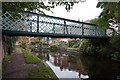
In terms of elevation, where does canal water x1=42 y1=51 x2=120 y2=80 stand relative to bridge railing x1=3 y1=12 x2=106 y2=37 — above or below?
below

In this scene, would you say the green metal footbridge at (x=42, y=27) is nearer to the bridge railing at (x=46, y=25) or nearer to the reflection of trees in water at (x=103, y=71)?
the bridge railing at (x=46, y=25)

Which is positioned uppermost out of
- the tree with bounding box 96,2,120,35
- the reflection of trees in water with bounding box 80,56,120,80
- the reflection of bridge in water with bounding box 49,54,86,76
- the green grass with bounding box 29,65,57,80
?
the tree with bounding box 96,2,120,35

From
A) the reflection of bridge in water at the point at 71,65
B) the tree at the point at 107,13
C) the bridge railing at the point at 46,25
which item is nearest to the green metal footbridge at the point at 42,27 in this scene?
the bridge railing at the point at 46,25

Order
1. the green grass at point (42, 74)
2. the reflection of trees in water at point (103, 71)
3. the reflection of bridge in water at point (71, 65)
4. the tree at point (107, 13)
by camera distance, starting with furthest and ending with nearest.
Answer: the reflection of bridge in water at point (71, 65), the reflection of trees in water at point (103, 71), the green grass at point (42, 74), the tree at point (107, 13)

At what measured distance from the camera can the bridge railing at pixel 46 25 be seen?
30.7 feet

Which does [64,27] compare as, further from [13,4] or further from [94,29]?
→ [13,4]

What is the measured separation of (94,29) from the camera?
1836 centimetres

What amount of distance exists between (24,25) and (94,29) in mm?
9760

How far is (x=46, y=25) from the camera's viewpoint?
1198cm

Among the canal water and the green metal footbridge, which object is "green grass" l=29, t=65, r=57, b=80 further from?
the green metal footbridge

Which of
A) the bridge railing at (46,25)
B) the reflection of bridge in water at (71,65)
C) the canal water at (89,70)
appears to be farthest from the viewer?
the reflection of bridge in water at (71,65)

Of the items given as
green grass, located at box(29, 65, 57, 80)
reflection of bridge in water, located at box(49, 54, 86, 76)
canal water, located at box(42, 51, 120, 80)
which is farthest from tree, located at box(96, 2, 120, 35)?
reflection of bridge in water, located at box(49, 54, 86, 76)

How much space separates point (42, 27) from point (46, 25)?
403mm

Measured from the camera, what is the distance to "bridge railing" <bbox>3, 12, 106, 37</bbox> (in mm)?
9359
